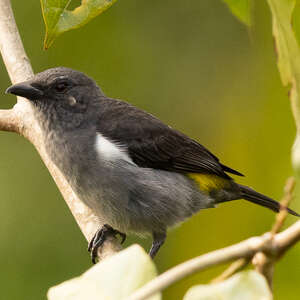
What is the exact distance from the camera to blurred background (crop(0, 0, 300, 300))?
4582mm

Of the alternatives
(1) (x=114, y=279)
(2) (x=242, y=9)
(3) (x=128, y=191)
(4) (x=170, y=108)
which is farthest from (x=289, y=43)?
(4) (x=170, y=108)

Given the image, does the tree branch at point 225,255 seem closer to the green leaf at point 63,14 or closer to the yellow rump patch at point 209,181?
the green leaf at point 63,14

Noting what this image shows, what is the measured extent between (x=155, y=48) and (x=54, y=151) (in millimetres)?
3025

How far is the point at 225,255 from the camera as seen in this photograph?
1.00m

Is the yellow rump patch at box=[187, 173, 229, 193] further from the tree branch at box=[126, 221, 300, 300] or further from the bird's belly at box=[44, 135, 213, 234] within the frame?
the tree branch at box=[126, 221, 300, 300]

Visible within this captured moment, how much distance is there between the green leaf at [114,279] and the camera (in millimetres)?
1083

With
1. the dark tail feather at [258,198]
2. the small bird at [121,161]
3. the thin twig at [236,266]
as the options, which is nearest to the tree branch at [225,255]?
the thin twig at [236,266]

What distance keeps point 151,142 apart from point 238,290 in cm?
315

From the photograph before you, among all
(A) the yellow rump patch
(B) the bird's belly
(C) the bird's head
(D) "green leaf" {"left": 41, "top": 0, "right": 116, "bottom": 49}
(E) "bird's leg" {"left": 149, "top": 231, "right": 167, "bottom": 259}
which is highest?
(D) "green leaf" {"left": 41, "top": 0, "right": 116, "bottom": 49}

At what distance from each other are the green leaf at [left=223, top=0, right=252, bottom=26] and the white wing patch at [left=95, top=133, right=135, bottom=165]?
251cm

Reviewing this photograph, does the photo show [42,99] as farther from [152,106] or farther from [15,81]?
[152,106]

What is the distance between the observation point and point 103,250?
347 centimetres

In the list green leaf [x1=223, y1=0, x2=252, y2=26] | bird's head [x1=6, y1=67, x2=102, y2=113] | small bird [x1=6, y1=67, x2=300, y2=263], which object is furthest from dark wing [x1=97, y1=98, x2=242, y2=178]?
green leaf [x1=223, y1=0, x2=252, y2=26]

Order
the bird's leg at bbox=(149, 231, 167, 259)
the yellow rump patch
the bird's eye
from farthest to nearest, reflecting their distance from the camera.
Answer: the yellow rump patch
the bird's leg at bbox=(149, 231, 167, 259)
the bird's eye
